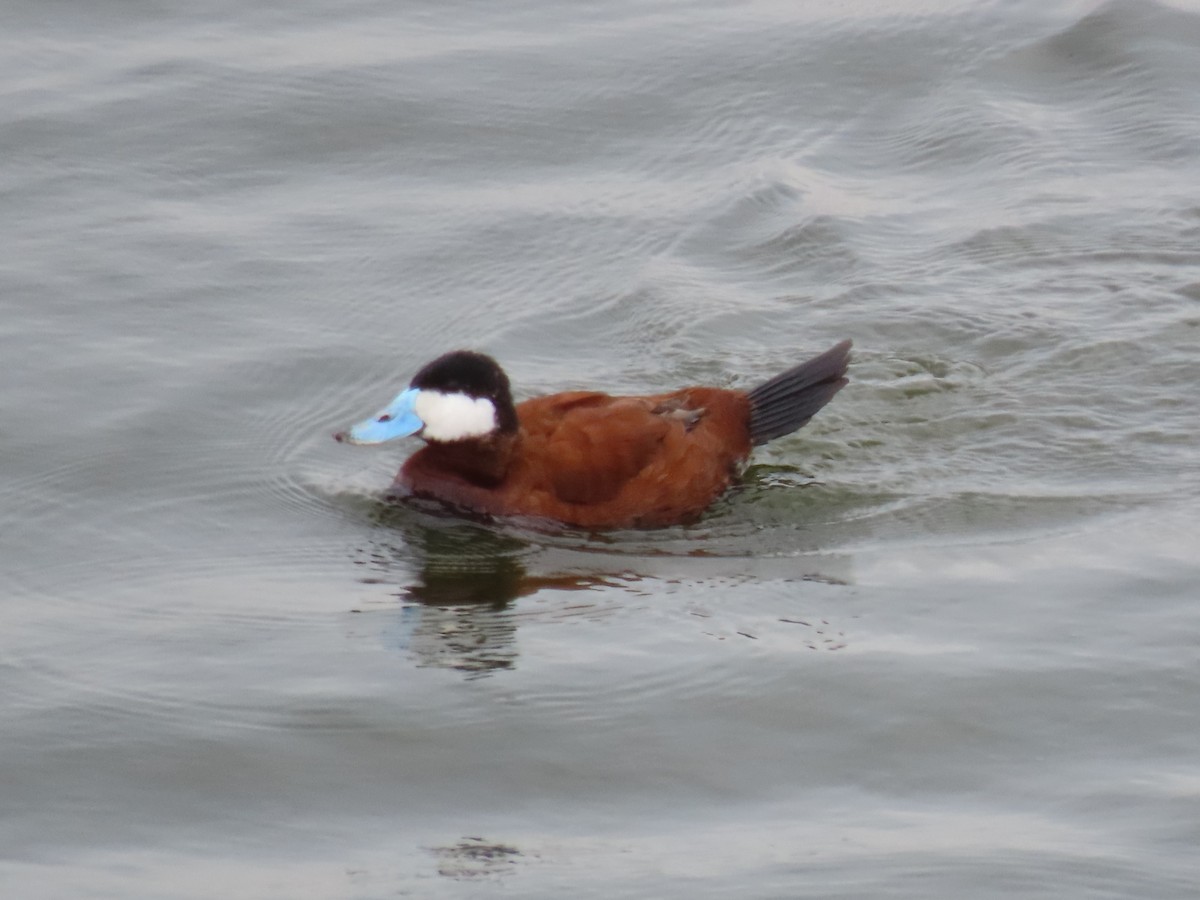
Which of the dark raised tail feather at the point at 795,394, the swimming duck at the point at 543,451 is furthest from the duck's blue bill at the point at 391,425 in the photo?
the dark raised tail feather at the point at 795,394

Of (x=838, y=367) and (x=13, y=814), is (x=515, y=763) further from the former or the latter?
(x=838, y=367)

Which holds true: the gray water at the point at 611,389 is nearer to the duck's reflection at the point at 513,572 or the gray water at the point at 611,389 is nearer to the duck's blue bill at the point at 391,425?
the duck's reflection at the point at 513,572

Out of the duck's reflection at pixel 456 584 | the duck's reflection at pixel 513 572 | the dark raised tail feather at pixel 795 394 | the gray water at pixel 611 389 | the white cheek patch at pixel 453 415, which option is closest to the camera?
the gray water at pixel 611 389

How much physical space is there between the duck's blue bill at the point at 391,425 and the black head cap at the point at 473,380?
8 centimetres

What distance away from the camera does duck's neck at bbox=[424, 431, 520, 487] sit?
714 cm

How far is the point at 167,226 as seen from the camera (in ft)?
30.8

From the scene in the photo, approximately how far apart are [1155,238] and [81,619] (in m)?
5.79

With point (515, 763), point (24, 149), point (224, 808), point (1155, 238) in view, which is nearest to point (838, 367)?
point (1155, 238)

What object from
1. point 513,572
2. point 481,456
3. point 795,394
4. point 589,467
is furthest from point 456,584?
point 795,394

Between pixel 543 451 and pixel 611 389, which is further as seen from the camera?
pixel 611 389

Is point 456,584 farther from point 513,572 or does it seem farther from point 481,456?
point 481,456

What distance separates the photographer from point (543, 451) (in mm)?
7199

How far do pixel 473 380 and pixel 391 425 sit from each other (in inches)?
13.6

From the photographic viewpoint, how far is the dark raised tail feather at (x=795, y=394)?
25.6ft
